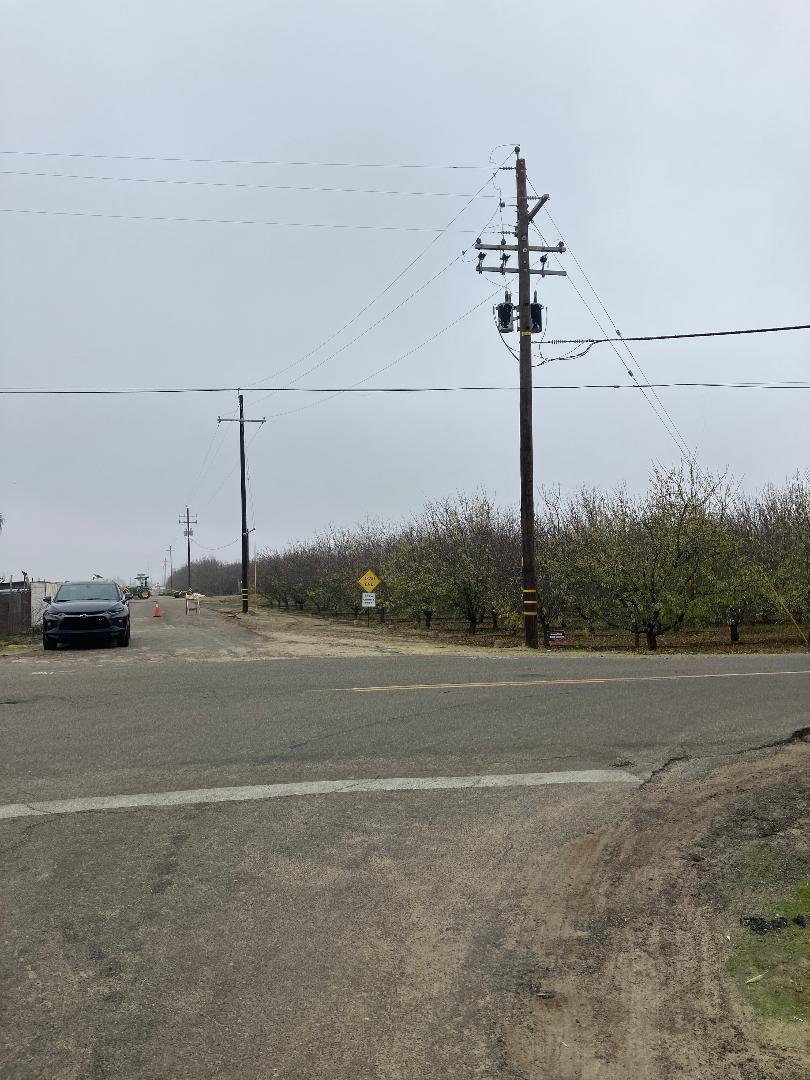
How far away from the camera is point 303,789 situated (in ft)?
23.5

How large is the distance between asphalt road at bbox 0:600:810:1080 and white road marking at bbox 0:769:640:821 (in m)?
0.05

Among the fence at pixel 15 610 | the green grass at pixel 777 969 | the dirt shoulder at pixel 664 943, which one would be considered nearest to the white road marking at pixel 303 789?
the dirt shoulder at pixel 664 943

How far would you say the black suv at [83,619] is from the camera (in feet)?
66.4

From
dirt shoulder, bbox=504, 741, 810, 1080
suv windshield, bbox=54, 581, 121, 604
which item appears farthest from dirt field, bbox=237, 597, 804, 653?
dirt shoulder, bbox=504, 741, 810, 1080

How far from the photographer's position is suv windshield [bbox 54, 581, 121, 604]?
21.5 metres

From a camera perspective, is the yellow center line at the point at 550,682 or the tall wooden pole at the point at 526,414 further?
the tall wooden pole at the point at 526,414

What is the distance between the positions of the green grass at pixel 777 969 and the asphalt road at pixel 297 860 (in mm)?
999

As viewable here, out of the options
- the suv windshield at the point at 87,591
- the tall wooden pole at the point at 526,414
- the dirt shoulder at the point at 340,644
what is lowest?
the dirt shoulder at the point at 340,644

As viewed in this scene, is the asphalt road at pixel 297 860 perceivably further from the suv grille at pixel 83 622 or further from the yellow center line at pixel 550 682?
the suv grille at pixel 83 622

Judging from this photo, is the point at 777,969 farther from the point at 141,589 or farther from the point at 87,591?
the point at 141,589

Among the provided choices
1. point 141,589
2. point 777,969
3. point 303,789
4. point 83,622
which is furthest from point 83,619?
point 141,589

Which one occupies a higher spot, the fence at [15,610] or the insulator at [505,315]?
the insulator at [505,315]

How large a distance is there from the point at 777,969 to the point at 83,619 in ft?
61.6

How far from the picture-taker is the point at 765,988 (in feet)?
13.1
